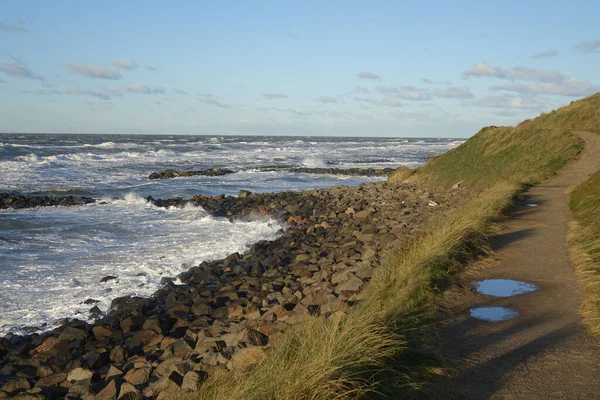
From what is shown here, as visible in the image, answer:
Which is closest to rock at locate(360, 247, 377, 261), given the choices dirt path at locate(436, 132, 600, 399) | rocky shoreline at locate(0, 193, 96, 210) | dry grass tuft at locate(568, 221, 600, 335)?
dirt path at locate(436, 132, 600, 399)

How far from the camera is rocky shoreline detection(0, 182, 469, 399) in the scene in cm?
599

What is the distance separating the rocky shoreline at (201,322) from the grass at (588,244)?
8.59 ft

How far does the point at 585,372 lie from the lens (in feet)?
15.5

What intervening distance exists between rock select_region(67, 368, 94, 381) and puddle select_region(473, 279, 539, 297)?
4755 mm

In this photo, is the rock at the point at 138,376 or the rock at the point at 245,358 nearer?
the rock at the point at 245,358

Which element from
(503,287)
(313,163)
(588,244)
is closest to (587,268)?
(588,244)

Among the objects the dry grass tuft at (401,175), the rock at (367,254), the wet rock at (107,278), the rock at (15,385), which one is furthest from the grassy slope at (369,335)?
the dry grass tuft at (401,175)

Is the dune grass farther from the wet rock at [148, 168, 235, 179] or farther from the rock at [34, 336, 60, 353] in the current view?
the wet rock at [148, 168, 235, 179]

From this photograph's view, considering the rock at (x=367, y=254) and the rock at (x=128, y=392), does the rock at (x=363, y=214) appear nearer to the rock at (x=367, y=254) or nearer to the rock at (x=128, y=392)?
the rock at (x=367, y=254)

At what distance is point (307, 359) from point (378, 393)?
0.59 m

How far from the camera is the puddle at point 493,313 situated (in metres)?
6.18

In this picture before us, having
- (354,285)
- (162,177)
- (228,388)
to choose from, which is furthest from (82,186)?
(228,388)

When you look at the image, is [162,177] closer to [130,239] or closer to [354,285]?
[130,239]

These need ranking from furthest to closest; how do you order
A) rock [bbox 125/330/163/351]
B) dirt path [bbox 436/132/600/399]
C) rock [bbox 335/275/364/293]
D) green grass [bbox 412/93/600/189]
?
green grass [bbox 412/93/600/189] → rock [bbox 335/275/364/293] → rock [bbox 125/330/163/351] → dirt path [bbox 436/132/600/399]
